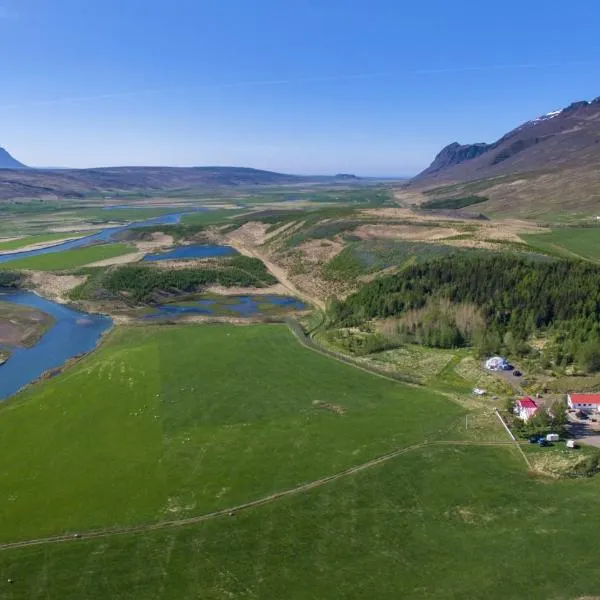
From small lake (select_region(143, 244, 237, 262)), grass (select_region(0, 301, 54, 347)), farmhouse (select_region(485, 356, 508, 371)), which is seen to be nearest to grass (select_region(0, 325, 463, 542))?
A: farmhouse (select_region(485, 356, 508, 371))

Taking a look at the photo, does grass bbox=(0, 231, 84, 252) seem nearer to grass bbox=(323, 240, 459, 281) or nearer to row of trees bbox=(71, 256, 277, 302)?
row of trees bbox=(71, 256, 277, 302)

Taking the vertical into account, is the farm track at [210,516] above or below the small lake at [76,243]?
below

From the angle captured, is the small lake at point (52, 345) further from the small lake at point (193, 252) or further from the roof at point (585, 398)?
the roof at point (585, 398)

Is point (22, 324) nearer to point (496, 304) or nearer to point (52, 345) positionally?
point (52, 345)

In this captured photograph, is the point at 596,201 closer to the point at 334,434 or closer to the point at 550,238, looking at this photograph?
the point at 550,238

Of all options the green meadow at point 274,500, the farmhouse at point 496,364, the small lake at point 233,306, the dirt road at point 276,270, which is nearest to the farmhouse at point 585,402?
the green meadow at point 274,500

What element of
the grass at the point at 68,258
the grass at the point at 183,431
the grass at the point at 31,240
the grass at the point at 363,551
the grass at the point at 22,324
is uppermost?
the grass at the point at 31,240

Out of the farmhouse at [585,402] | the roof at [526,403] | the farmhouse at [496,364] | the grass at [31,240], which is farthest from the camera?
the grass at [31,240]
